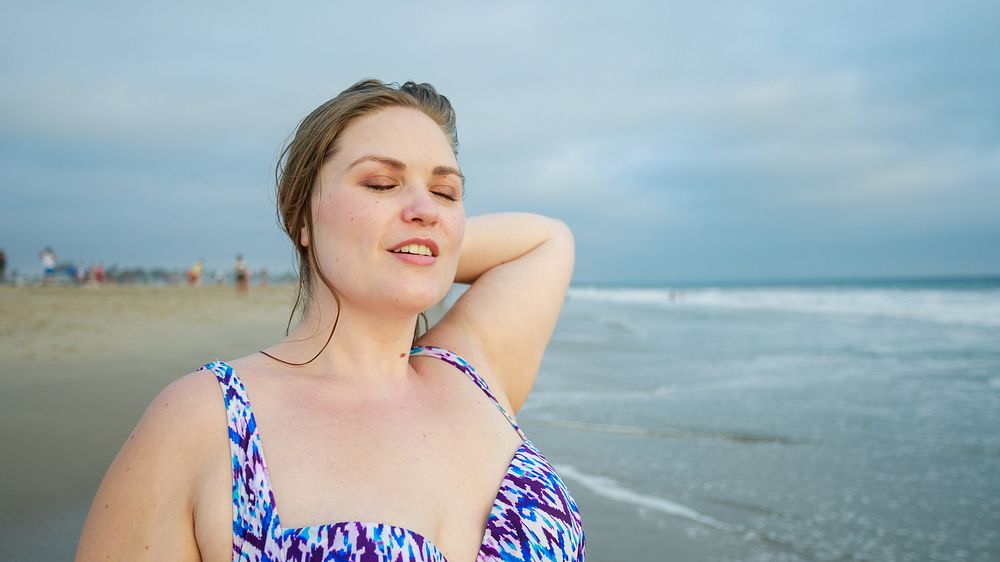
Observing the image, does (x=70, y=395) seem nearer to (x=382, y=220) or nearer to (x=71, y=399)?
(x=71, y=399)

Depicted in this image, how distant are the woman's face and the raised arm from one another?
0.57 meters

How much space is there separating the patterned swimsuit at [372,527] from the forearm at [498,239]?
1062 mm

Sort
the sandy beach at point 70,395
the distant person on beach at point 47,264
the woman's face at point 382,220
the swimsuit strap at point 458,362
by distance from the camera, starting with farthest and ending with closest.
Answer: the distant person on beach at point 47,264, the sandy beach at point 70,395, the swimsuit strap at point 458,362, the woman's face at point 382,220

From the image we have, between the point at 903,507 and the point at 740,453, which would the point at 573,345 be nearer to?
the point at 740,453

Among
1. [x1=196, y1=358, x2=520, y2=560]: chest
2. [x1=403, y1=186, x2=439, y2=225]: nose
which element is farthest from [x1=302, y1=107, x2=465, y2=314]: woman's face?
[x1=196, y1=358, x2=520, y2=560]: chest

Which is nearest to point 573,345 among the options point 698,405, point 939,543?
point 698,405

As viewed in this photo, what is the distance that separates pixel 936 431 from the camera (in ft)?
21.1

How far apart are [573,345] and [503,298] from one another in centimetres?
1103

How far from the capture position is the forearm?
2725 mm

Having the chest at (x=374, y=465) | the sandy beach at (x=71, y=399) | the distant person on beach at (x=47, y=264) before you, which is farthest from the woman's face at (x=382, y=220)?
the distant person on beach at (x=47, y=264)

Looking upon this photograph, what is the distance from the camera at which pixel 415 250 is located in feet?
6.04

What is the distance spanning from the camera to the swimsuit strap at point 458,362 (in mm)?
2096

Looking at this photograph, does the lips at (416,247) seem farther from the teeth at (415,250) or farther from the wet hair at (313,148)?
the wet hair at (313,148)

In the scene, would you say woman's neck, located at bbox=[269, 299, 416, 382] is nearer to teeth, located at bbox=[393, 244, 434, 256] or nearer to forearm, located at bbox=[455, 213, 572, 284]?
teeth, located at bbox=[393, 244, 434, 256]
